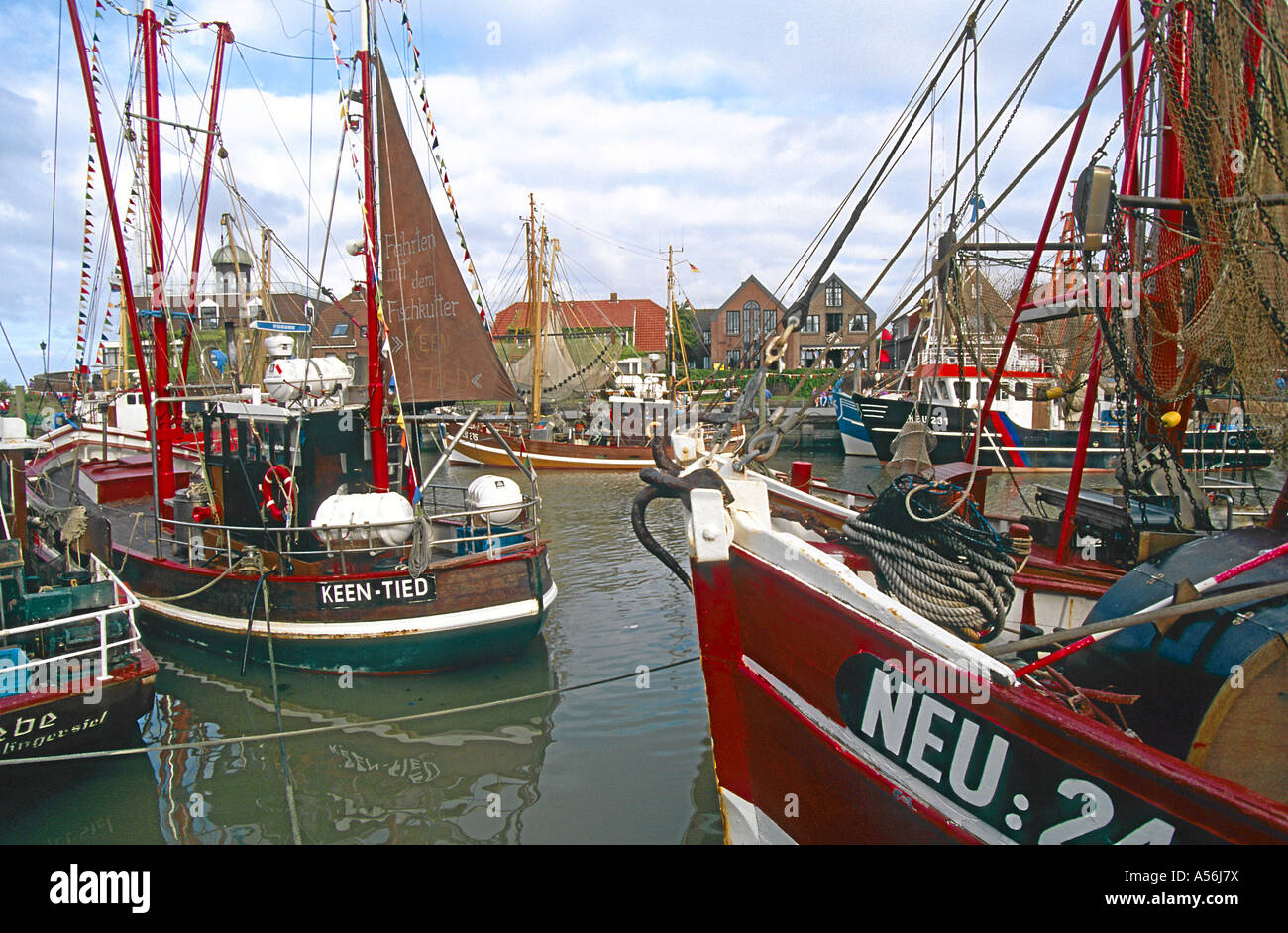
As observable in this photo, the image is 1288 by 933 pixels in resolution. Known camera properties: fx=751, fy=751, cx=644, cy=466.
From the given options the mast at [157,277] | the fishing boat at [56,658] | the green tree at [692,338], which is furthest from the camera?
the green tree at [692,338]

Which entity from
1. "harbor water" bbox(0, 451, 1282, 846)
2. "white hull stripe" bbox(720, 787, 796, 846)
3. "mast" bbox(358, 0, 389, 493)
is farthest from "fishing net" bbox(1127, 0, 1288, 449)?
"mast" bbox(358, 0, 389, 493)

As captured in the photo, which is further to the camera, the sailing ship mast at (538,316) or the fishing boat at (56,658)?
the sailing ship mast at (538,316)

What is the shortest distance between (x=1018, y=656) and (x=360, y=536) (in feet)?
24.5

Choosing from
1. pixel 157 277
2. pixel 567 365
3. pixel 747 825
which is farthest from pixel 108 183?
pixel 567 365

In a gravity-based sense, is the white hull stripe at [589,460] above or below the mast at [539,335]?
below

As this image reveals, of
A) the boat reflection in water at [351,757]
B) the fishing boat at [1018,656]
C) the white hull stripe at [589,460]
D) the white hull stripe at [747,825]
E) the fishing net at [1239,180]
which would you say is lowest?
the boat reflection in water at [351,757]

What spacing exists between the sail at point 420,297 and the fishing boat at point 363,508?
0.06 ft

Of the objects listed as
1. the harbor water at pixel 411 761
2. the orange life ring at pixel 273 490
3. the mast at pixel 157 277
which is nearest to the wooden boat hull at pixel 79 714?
the harbor water at pixel 411 761

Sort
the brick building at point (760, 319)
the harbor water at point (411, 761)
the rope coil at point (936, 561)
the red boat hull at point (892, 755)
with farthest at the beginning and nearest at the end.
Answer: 1. the brick building at point (760, 319)
2. the harbor water at point (411, 761)
3. the rope coil at point (936, 561)
4. the red boat hull at point (892, 755)

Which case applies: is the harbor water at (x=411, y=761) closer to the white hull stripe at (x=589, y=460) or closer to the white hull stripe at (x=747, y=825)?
the white hull stripe at (x=747, y=825)

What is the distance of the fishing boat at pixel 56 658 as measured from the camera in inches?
246
